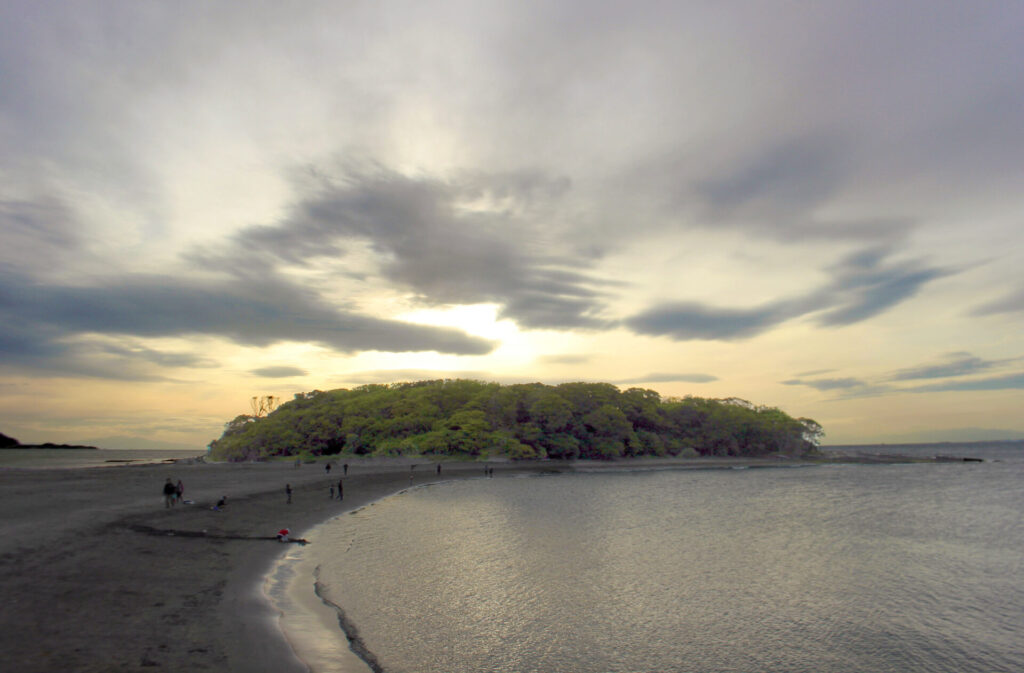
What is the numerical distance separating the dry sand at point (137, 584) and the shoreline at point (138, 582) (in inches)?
1.8

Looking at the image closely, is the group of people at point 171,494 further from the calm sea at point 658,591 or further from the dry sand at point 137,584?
the calm sea at point 658,591

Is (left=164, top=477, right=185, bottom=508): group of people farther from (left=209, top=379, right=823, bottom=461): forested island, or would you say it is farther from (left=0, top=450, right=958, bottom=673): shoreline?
(left=209, top=379, right=823, bottom=461): forested island

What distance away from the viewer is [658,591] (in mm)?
24500

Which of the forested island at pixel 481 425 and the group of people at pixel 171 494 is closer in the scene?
the group of people at pixel 171 494

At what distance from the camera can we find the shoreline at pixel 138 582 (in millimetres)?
13773

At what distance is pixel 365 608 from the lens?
66.7 feet

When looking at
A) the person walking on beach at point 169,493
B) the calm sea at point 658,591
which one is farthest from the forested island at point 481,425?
the person walking on beach at point 169,493

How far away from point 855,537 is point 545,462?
297ft

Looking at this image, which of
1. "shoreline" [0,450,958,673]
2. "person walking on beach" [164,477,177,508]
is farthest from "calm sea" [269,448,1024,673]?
"person walking on beach" [164,477,177,508]

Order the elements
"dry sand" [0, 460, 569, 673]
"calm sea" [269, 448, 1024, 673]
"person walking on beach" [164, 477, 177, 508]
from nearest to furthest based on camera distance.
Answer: "dry sand" [0, 460, 569, 673] → "calm sea" [269, 448, 1024, 673] → "person walking on beach" [164, 477, 177, 508]

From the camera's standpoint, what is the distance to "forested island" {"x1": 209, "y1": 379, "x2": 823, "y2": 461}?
408 ft

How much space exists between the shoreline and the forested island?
265 feet

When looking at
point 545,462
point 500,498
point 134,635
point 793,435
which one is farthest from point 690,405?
point 134,635

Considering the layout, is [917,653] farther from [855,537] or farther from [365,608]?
[855,537]
